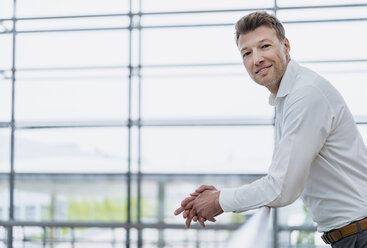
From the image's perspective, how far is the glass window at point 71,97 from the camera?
15.0ft

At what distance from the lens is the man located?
103 centimetres

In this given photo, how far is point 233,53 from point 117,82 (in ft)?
3.17

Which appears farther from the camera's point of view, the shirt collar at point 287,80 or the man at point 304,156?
the shirt collar at point 287,80

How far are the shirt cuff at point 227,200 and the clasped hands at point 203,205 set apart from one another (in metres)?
0.02

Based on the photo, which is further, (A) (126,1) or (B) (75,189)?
(B) (75,189)

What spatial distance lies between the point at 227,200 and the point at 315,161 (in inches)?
7.4

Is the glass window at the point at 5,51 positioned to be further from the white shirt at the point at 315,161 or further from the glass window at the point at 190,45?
the white shirt at the point at 315,161

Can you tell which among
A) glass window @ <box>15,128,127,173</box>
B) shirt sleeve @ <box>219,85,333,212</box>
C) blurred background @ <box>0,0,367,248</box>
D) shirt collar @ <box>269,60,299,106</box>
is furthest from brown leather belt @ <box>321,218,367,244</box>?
glass window @ <box>15,128,127,173</box>

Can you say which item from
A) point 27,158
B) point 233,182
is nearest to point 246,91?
point 233,182

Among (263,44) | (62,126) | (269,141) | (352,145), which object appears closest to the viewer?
(352,145)

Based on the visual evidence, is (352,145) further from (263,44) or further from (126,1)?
(126,1)

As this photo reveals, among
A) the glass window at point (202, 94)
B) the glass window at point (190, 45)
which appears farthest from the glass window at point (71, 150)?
the glass window at point (190, 45)

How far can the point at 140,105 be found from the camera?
4.32m

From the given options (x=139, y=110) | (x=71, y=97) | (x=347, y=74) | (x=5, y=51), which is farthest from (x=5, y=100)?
(x=347, y=74)
